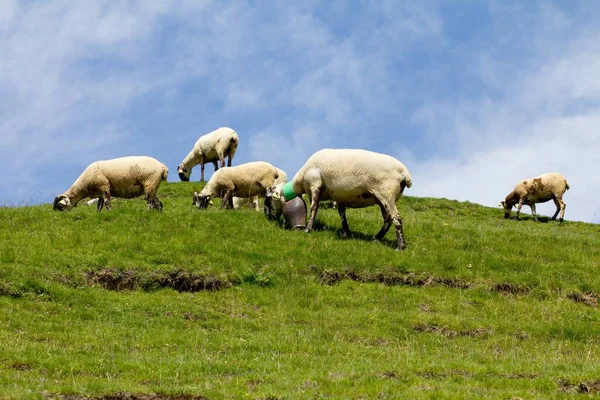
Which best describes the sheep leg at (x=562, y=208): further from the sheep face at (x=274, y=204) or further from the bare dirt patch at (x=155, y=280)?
the bare dirt patch at (x=155, y=280)

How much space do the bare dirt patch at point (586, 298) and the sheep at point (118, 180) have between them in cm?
1395

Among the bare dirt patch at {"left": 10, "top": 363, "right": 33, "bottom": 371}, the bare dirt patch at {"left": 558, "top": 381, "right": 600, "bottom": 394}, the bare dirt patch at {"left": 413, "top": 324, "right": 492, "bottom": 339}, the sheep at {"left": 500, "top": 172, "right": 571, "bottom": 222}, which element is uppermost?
the sheep at {"left": 500, "top": 172, "right": 571, "bottom": 222}

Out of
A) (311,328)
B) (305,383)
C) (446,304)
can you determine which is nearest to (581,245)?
(446,304)

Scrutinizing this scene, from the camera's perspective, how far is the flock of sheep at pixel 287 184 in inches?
949

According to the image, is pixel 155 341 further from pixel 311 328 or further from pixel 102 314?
pixel 311 328

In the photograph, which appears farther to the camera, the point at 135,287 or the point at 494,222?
the point at 494,222

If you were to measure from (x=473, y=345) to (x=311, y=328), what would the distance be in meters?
3.55

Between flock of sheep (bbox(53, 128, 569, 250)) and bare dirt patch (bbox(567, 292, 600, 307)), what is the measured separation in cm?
533

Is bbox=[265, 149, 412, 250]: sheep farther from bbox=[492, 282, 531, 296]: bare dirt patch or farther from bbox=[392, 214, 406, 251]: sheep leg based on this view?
bbox=[492, 282, 531, 296]: bare dirt patch

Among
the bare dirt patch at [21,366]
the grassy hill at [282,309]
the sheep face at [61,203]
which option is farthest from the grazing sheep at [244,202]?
the bare dirt patch at [21,366]

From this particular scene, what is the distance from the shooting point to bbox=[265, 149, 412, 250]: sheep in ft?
78.6

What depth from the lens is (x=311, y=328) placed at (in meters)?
16.8

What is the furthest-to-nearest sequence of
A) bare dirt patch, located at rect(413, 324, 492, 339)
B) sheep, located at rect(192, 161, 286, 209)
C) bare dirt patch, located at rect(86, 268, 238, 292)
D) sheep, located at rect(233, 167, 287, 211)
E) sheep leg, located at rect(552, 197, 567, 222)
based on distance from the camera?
sheep leg, located at rect(552, 197, 567, 222)
sheep, located at rect(233, 167, 287, 211)
sheep, located at rect(192, 161, 286, 209)
bare dirt patch, located at rect(86, 268, 238, 292)
bare dirt patch, located at rect(413, 324, 492, 339)

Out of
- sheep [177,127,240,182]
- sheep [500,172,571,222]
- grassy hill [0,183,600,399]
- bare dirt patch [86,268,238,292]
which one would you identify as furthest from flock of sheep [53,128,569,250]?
sheep [500,172,571,222]
